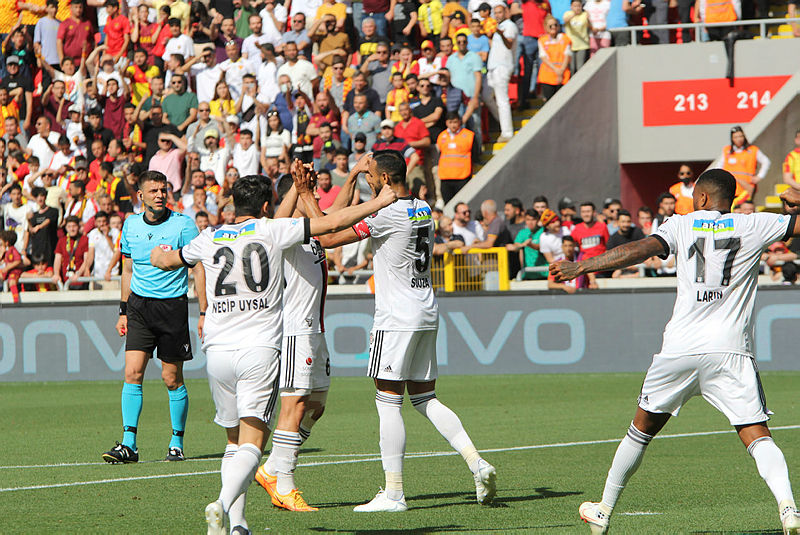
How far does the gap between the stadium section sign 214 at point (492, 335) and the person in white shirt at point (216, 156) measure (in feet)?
11.9

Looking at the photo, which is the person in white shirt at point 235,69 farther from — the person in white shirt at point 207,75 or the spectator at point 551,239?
the spectator at point 551,239

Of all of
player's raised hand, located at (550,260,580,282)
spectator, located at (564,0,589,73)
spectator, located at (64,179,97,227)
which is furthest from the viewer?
spectator, located at (564,0,589,73)

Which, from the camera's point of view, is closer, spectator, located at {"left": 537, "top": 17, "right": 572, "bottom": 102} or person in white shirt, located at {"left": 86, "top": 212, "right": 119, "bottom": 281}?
person in white shirt, located at {"left": 86, "top": 212, "right": 119, "bottom": 281}

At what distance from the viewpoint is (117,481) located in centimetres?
978

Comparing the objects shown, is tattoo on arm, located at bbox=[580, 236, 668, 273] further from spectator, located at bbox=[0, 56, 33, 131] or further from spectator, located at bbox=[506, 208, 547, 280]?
spectator, located at bbox=[0, 56, 33, 131]

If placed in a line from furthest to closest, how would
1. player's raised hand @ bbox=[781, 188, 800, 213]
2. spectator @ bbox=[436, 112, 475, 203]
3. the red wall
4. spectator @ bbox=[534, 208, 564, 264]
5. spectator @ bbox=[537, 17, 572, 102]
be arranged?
the red wall
spectator @ bbox=[537, 17, 572, 102]
spectator @ bbox=[436, 112, 475, 203]
spectator @ bbox=[534, 208, 564, 264]
player's raised hand @ bbox=[781, 188, 800, 213]

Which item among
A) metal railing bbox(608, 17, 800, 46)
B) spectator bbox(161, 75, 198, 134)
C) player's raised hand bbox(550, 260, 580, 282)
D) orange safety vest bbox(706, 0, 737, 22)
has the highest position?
orange safety vest bbox(706, 0, 737, 22)

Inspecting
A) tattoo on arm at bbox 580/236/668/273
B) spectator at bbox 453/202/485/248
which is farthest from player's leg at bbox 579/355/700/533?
spectator at bbox 453/202/485/248

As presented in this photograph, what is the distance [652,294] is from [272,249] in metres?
12.4

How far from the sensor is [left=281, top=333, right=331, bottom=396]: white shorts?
8.70 m

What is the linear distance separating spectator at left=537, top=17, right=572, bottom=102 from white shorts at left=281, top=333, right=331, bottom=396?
14.8m

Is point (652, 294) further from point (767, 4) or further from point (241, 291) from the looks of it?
point (241, 291)

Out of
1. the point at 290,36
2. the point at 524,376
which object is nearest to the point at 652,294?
the point at 524,376

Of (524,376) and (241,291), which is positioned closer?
(241,291)
